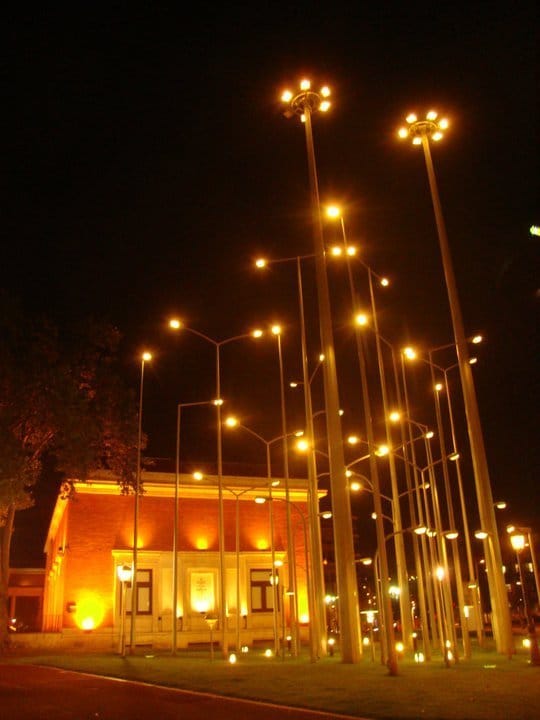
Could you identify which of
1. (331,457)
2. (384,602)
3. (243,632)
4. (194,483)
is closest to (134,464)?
(194,483)

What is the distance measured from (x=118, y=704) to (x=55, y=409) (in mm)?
19414

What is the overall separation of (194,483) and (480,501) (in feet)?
86.8

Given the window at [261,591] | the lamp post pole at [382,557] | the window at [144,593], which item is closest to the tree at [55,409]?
the window at [144,593]

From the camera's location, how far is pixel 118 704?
11273mm

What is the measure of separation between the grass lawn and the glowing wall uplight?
1990cm

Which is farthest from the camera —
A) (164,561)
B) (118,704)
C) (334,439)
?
(164,561)

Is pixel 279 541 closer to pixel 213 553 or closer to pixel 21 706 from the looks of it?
pixel 213 553

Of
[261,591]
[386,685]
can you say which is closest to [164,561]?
[261,591]

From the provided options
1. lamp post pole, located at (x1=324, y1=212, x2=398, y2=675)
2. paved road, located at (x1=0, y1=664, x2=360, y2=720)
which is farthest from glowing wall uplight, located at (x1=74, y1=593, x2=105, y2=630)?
lamp post pole, located at (x1=324, y1=212, x2=398, y2=675)

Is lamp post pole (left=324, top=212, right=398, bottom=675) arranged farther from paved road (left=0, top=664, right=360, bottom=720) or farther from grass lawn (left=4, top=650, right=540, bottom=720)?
paved road (left=0, top=664, right=360, bottom=720)

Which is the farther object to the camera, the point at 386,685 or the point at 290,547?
the point at 290,547

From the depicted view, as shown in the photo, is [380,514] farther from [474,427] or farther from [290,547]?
[290,547]

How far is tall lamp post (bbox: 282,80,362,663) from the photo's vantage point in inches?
632

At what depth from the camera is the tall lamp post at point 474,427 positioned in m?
17.3
